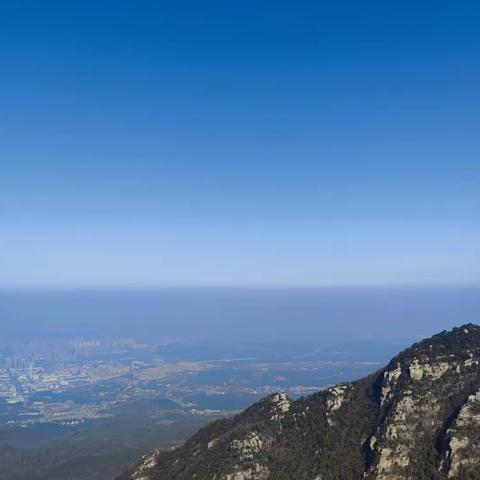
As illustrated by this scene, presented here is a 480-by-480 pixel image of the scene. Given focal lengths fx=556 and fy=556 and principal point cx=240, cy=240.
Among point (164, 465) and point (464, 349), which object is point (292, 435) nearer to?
point (164, 465)

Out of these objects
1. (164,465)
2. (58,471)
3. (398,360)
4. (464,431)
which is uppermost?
(398,360)

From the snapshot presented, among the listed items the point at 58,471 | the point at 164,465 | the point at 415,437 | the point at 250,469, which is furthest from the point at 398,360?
the point at 58,471

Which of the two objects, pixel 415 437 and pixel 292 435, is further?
pixel 292 435

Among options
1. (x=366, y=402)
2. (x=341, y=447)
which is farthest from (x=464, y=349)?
(x=341, y=447)

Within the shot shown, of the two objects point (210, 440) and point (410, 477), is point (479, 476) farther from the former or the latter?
point (210, 440)

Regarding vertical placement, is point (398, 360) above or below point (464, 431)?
above

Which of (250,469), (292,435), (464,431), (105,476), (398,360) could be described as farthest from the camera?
(105,476)

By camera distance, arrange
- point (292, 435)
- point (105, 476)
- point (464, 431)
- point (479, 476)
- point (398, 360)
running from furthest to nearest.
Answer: point (105, 476), point (398, 360), point (292, 435), point (464, 431), point (479, 476)
